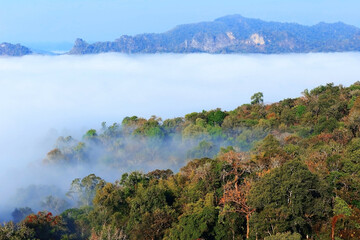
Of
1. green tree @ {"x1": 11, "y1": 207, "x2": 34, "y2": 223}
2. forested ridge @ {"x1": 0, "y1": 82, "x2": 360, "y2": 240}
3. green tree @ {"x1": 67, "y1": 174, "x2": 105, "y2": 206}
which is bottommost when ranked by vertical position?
green tree @ {"x1": 11, "y1": 207, "x2": 34, "y2": 223}

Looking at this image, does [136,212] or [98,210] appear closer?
[136,212]

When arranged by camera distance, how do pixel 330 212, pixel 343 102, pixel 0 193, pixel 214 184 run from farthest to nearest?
pixel 0 193, pixel 343 102, pixel 214 184, pixel 330 212

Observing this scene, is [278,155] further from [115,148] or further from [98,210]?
[115,148]

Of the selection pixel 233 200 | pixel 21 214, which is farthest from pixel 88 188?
pixel 233 200

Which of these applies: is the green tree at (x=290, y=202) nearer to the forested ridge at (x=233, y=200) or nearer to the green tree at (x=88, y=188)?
the forested ridge at (x=233, y=200)

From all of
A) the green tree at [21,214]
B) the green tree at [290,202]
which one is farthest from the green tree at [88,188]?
the green tree at [290,202]

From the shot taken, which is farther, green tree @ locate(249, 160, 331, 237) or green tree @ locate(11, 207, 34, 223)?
green tree @ locate(11, 207, 34, 223)

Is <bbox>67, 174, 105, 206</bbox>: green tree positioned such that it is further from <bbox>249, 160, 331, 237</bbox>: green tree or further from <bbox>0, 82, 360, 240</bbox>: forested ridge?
<bbox>249, 160, 331, 237</bbox>: green tree

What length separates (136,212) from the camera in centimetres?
2236

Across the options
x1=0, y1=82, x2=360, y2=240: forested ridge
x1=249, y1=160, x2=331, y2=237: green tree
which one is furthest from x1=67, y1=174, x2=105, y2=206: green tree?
x1=249, y1=160, x2=331, y2=237: green tree

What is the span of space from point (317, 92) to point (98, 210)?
45.9 meters

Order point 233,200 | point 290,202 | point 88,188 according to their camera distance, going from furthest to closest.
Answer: point 88,188
point 233,200
point 290,202

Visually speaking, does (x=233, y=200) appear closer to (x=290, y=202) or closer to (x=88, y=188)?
(x=290, y=202)

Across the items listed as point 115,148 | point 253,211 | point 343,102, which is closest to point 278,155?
point 253,211
